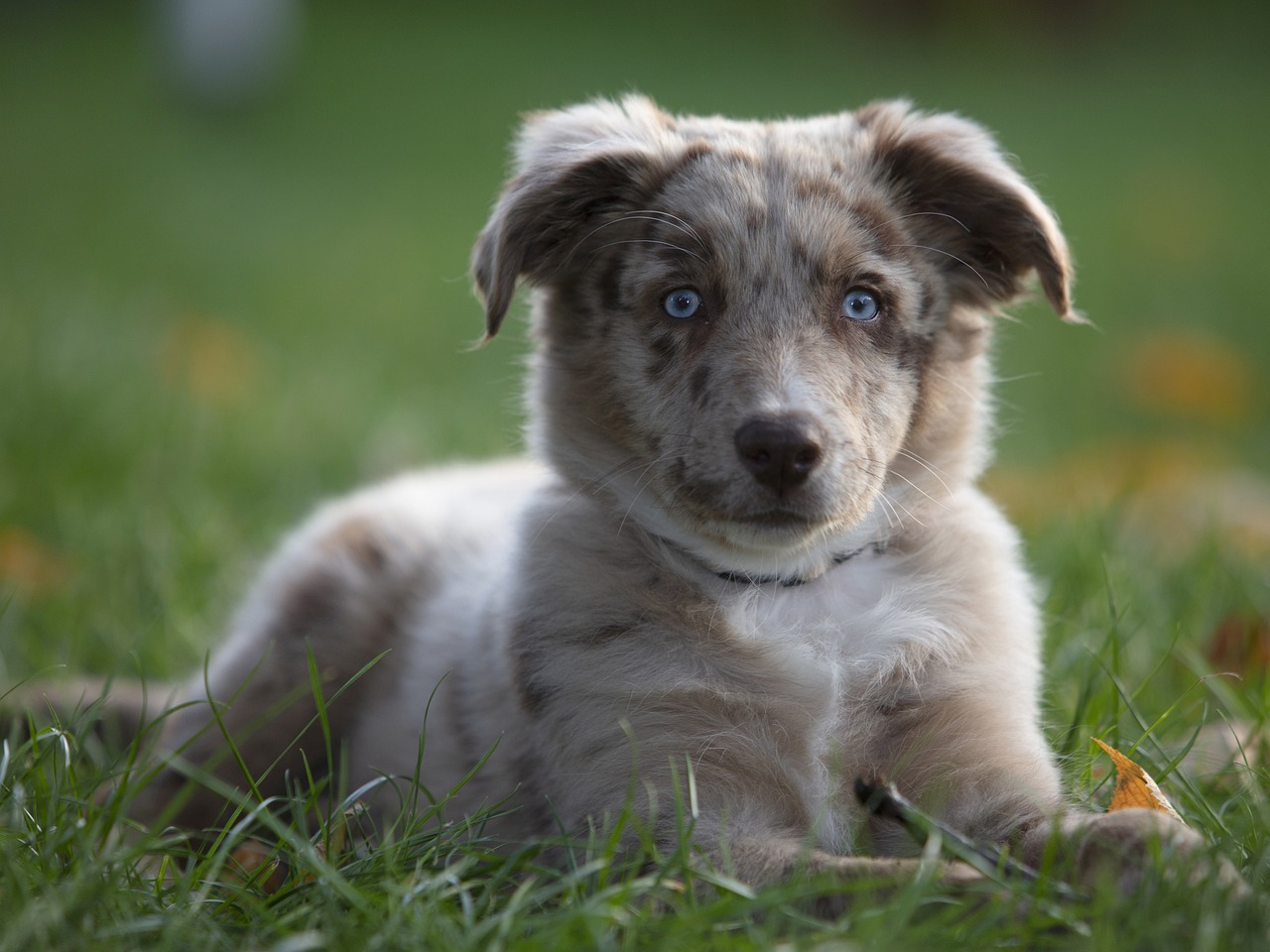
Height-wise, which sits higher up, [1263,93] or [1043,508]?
[1263,93]

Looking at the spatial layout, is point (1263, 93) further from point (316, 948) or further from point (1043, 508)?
point (316, 948)

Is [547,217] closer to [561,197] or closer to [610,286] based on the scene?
[561,197]

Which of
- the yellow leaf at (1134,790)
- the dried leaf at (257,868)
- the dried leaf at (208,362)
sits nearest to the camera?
Result: the dried leaf at (257,868)

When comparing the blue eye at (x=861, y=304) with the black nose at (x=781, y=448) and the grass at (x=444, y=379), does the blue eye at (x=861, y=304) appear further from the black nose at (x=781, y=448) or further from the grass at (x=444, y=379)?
the grass at (x=444, y=379)

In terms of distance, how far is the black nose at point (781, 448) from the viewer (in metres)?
2.78

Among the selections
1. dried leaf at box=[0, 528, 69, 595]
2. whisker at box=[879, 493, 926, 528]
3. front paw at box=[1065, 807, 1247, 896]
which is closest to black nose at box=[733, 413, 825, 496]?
whisker at box=[879, 493, 926, 528]

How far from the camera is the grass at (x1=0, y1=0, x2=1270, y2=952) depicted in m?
2.43

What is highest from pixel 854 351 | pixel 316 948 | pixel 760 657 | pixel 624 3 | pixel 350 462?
pixel 624 3

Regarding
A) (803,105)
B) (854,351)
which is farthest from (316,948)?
(803,105)

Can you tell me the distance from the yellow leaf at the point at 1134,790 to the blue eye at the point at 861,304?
43.9 inches

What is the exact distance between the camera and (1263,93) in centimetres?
1612

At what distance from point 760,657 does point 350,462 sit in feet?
12.0

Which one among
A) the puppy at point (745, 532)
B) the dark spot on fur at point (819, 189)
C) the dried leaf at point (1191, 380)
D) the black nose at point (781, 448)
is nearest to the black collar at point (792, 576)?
the puppy at point (745, 532)

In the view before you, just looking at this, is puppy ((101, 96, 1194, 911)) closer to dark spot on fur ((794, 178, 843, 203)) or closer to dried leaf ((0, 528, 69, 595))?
dark spot on fur ((794, 178, 843, 203))
